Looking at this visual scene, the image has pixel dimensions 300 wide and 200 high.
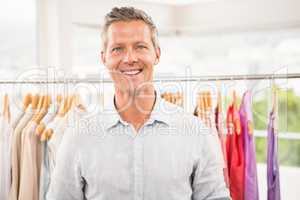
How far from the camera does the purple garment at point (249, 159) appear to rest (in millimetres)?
1910

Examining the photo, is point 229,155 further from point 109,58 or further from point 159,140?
point 109,58

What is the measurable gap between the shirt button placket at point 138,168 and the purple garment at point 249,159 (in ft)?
1.98

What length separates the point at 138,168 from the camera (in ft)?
4.88

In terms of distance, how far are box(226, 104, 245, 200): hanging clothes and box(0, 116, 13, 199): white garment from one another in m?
0.96

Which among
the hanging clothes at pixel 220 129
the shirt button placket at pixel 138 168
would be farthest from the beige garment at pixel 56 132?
the hanging clothes at pixel 220 129

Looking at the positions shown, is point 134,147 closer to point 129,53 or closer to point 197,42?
point 129,53

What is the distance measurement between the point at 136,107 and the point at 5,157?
0.75m

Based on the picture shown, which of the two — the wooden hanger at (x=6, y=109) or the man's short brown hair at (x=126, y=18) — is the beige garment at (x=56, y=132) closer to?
the wooden hanger at (x=6, y=109)

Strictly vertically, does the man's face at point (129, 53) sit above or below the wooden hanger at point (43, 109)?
above

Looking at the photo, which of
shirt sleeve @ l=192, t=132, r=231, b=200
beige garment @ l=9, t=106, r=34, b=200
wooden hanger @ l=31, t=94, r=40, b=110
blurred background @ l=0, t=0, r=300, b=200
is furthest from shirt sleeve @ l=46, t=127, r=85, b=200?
blurred background @ l=0, t=0, r=300, b=200

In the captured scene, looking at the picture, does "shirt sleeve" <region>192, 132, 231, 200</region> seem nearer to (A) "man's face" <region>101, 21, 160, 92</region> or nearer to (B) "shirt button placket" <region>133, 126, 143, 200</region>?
(B) "shirt button placket" <region>133, 126, 143, 200</region>

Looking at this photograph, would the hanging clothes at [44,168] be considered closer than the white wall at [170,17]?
Yes

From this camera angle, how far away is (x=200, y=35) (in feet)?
11.8

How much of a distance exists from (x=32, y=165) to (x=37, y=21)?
50.3 inches
